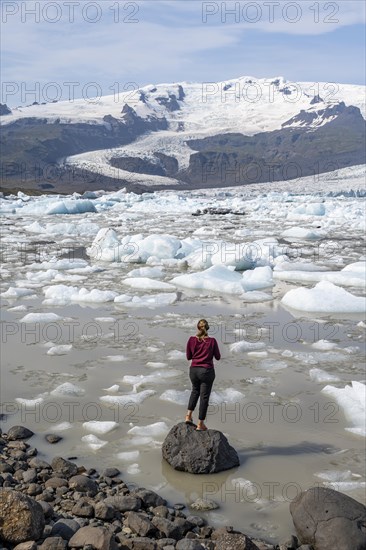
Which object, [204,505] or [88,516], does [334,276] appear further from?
[88,516]

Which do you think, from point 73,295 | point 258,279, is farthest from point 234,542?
point 258,279

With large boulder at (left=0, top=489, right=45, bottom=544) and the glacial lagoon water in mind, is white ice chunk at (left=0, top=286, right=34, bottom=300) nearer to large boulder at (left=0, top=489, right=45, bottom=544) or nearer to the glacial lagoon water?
the glacial lagoon water

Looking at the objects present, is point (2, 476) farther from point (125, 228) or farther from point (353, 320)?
point (125, 228)

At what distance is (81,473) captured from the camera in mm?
4762

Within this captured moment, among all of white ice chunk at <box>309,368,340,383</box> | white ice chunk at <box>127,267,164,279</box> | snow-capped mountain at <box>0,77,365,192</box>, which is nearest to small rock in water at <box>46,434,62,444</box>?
white ice chunk at <box>309,368,340,383</box>

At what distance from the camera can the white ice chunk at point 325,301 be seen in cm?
1059

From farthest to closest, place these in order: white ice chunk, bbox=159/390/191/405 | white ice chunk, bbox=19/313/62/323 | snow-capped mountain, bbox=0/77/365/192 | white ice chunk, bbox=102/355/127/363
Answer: snow-capped mountain, bbox=0/77/365/192, white ice chunk, bbox=19/313/62/323, white ice chunk, bbox=102/355/127/363, white ice chunk, bbox=159/390/191/405

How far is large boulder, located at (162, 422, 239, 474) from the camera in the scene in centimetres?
486

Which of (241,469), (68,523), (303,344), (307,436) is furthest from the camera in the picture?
(303,344)

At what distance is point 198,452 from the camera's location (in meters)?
4.91

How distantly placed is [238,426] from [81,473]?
1643mm

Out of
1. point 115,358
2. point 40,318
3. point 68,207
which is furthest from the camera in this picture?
point 68,207

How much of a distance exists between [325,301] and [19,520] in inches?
313

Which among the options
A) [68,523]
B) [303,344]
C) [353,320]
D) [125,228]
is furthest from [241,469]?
[125,228]
